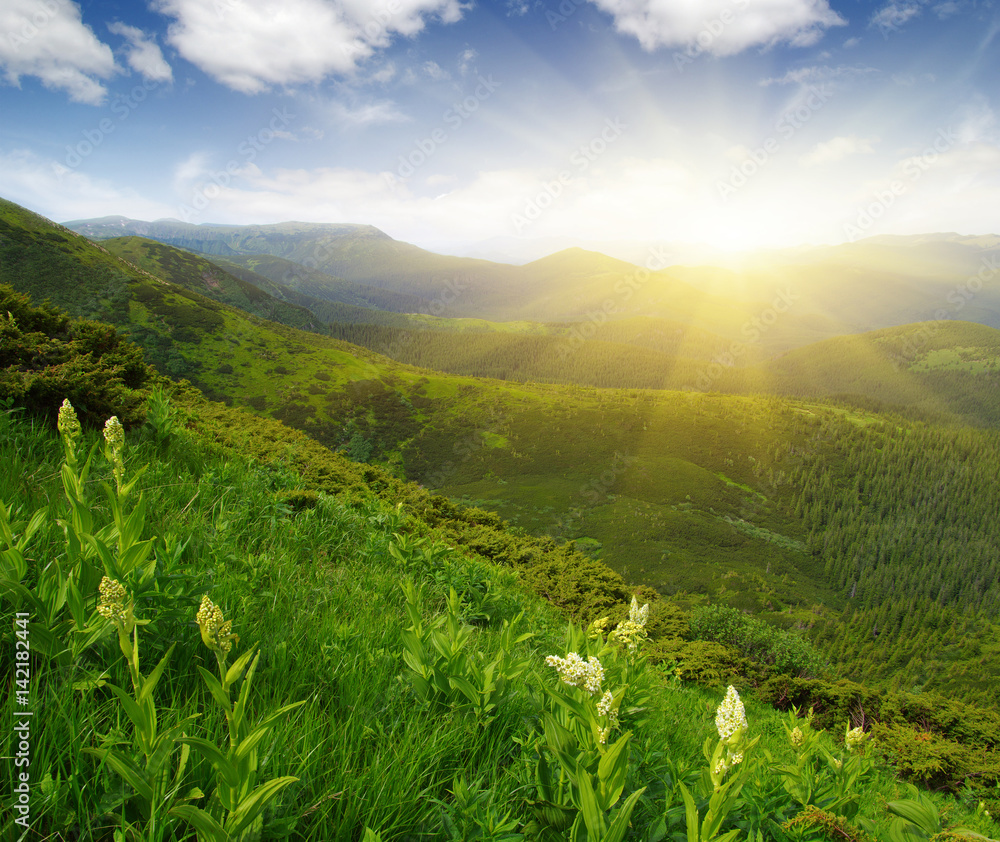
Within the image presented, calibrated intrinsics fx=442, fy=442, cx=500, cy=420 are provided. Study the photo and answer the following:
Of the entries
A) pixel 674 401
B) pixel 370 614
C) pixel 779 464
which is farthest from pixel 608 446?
pixel 370 614

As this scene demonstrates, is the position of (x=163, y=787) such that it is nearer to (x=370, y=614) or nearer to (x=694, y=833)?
(x=694, y=833)

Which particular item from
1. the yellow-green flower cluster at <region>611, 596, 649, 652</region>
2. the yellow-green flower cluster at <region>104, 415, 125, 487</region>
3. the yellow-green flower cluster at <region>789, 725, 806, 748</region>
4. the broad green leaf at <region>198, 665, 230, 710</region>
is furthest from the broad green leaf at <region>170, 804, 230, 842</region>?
the yellow-green flower cluster at <region>789, 725, 806, 748</region>

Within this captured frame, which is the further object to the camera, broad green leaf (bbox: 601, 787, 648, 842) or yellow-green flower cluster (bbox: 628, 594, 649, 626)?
yellow-green flower cluster (bbox: 628, 594, 649, 626)

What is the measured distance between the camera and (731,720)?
5.65 ft

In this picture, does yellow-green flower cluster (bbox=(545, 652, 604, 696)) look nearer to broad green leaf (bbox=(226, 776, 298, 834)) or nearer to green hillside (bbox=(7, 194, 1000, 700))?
broad green leaf (bbox=(226, 776, 298, 834))

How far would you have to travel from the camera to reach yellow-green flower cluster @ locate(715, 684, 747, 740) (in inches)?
63.8

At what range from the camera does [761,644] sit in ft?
108

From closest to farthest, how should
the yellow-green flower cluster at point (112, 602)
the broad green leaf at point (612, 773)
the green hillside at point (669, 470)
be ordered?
1. the yellow-green flower cluster at point (112, 602)
2. the broad green leaf at point (612, 773)
3. the green hillside at point (669, 470)

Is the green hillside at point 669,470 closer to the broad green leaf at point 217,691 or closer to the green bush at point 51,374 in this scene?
the green bush at point 51,374

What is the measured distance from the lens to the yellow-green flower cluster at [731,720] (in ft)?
5.32

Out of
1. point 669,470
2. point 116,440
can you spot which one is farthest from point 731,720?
point 669,470

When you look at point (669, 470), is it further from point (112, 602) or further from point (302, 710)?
point (112, 602)

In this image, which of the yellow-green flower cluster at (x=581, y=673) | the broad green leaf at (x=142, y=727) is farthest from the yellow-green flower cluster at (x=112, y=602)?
the yellow-green flower cluster at (x=581, y=673)

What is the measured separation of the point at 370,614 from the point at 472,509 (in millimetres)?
13972
